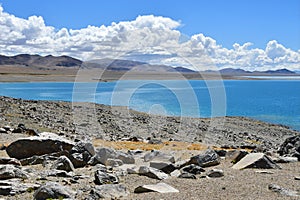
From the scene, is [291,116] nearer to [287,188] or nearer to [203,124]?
[203,124]

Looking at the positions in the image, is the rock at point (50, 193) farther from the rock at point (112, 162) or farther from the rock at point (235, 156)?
the rock at point (235, 156)

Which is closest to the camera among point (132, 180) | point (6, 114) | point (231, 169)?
point (132, 180)

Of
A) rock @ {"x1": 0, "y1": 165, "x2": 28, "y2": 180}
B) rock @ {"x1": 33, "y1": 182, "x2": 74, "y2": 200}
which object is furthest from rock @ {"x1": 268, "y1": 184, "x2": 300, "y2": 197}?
rock @ {"x1": 0, "y1": 165, "x2": 28, "y2": 180}

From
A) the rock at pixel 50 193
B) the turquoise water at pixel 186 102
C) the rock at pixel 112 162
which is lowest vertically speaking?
the turquoise water at pixel 186 102

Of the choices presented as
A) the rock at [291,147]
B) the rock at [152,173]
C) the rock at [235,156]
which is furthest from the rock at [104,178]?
the rock at [291,147]

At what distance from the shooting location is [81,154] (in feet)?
48.0

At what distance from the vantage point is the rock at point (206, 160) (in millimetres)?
14445

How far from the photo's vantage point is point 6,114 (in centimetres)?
3469

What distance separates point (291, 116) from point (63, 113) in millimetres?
38043

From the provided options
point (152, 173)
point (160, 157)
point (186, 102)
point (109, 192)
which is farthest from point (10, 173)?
point (186, 102)

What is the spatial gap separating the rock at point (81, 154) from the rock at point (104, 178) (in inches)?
105

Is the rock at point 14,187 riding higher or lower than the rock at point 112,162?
higher

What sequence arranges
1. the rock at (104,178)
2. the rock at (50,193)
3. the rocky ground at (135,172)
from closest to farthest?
the rock at (50,193) → the rocky ground at (135,172) → the rock at (104,178)

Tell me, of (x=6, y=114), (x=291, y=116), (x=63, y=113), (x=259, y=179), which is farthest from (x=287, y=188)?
A: (x=291, y=116)
